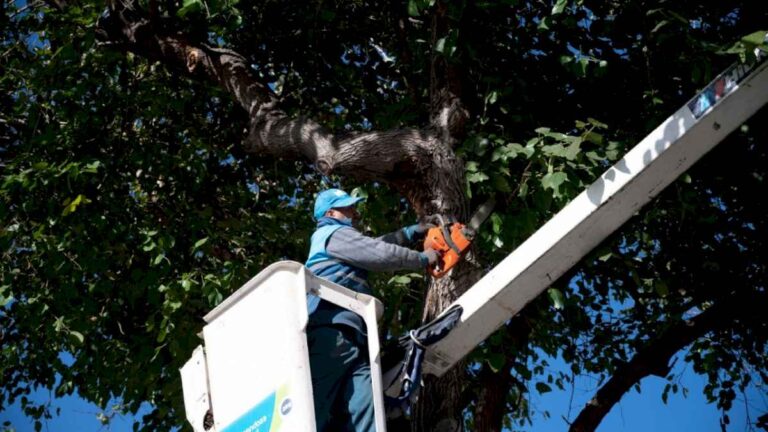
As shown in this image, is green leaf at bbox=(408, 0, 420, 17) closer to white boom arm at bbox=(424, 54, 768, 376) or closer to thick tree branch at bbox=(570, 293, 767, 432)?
white boom arm at bbox=(424, 54, 768, 376)

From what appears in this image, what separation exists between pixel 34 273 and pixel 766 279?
5.34m

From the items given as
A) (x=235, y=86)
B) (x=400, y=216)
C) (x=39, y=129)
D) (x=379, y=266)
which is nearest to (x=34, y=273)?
(x=39, y=129)

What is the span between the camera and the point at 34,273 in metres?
8.23

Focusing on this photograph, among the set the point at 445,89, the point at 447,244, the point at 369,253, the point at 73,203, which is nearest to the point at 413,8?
the point at 445,89

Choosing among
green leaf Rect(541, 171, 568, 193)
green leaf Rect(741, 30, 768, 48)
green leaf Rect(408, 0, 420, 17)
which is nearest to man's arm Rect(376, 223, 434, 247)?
green leaf Rect(541, 171, 568, 193)

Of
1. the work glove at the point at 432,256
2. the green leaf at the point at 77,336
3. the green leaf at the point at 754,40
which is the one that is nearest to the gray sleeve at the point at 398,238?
the work glove at the point at 432,256

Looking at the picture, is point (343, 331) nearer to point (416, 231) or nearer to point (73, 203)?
point (416, 231)

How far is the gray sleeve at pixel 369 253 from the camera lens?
192 inches

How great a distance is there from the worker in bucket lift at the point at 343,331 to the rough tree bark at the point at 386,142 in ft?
1.68

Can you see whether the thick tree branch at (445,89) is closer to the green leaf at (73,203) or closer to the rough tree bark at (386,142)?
the rough tree bark at (386,142)

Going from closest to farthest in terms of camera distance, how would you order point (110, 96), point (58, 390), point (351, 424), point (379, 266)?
point (351, 424)
point (379, 266)
point (110, 96)
point (58, 390)

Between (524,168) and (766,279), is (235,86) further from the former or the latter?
(766,279)

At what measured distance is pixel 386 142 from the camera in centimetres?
594

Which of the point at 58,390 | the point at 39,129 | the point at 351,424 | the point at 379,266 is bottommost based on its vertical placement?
the point at 58,390
